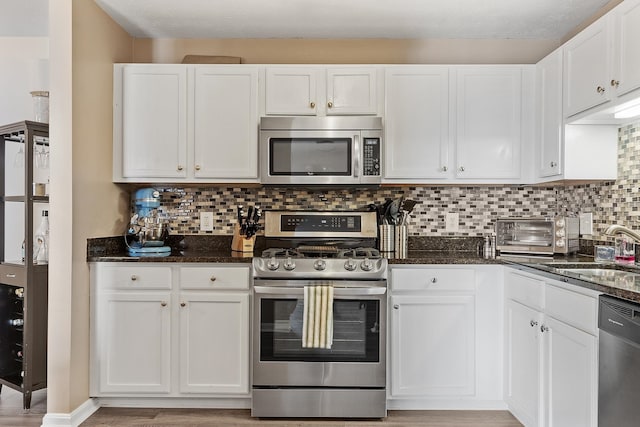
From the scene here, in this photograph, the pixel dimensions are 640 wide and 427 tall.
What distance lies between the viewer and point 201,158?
9.51 feet

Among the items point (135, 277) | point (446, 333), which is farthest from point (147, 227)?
point (446, 333)

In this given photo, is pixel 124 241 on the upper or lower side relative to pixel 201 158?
lower

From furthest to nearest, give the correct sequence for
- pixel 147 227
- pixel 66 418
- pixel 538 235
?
pixel 147 227, pixel 538 235, pixel 66 418

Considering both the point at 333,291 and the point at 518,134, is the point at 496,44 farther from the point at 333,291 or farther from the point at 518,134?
the point at 333,291

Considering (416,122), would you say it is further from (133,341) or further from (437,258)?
(133,341)

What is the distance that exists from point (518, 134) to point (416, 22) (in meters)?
0.98

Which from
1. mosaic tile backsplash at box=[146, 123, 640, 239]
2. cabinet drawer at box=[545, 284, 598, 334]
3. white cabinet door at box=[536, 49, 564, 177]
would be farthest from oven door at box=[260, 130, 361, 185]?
cabinet drawer at box=[545, 284, 598, 334]

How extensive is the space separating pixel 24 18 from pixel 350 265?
8.82ft

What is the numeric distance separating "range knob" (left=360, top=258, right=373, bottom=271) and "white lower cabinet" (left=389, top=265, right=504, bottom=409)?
0.16 metres

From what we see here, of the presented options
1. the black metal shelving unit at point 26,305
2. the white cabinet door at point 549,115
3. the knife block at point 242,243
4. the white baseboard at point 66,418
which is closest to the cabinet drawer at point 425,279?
the white cabinet door at point 549,115

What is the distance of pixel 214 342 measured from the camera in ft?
8.64

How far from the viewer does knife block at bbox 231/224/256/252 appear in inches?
116

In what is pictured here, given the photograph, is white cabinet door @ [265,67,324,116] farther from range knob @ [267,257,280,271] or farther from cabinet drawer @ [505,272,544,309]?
cabinet drawer @ [505,272,544,309]

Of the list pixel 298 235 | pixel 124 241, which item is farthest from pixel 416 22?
pixel 124 241
